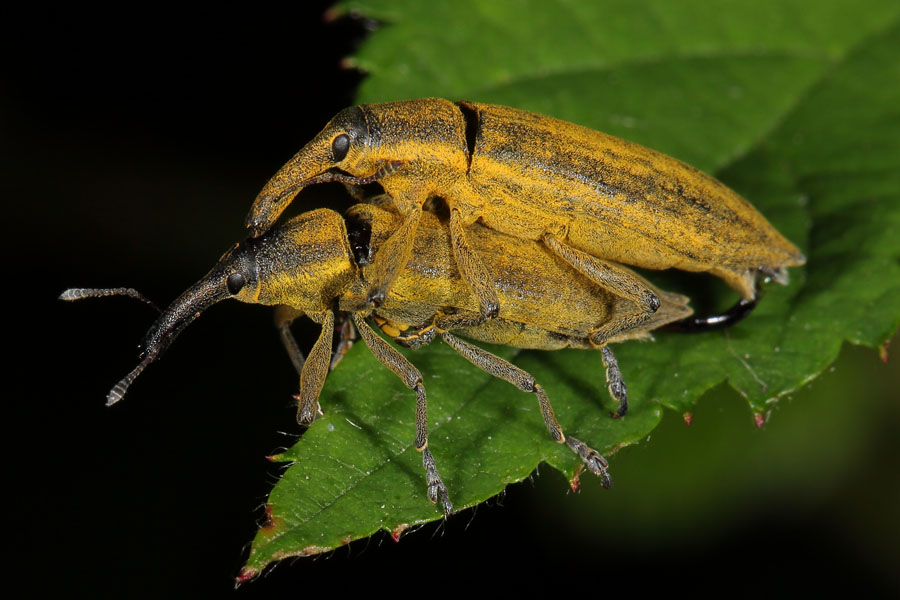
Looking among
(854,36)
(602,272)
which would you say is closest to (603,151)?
(602,272)

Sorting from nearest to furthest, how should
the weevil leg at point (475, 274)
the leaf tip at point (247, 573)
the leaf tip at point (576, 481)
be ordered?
the leaf tip at point (247, 573)
the leaf tip at point (576, 481)
the weevil leg at point (475, 274)

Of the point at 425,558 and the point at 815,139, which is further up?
the point at 815,139

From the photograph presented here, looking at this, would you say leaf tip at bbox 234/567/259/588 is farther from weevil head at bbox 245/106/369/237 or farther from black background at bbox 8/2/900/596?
weevil head at bbox 245/106/369/237

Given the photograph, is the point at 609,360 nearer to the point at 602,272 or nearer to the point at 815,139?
the point at 602,272

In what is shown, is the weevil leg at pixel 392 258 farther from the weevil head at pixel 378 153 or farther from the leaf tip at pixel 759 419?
the leaf tip at pixel 759 419

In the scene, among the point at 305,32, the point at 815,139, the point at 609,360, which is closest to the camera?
the point at 609,360

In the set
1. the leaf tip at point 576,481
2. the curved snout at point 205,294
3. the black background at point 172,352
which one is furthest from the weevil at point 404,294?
the black background at point 172,352

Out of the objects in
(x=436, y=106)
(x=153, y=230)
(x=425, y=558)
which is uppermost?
(x=436, y=106)
